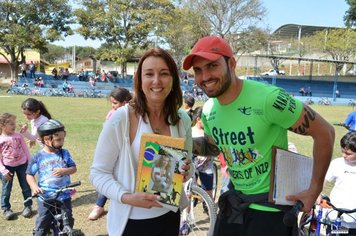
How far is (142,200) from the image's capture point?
1880 millimetres

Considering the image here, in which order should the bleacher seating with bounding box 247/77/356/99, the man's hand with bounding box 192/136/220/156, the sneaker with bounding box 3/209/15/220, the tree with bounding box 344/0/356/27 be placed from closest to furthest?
the man's hand with bounding box 192/136/220/156 → the sneaker with bounding box 3/209/15/220 → the bleacher seating with bounding box 247/77/356/99 → the tree with bounding box 344/0/356/27

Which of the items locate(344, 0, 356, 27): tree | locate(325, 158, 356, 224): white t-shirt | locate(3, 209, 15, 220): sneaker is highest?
locate(344, 0, 356, 27): tree

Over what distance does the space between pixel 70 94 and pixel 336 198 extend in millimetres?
28688

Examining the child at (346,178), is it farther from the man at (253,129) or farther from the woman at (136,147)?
the woman at (136,147)

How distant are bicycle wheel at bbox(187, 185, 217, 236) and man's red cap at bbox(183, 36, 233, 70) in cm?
232

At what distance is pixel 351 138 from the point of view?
3.71m

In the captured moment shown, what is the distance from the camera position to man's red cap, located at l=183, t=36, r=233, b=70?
203 cm

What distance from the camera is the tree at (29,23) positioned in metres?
32.8

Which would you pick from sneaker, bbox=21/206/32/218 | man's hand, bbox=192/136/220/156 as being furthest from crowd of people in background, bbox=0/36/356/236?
sneaker, bbox=21/206/32/218

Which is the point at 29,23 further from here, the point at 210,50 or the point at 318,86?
the point at 210,50

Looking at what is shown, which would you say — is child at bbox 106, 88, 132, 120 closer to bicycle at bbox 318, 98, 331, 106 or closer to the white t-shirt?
the white t-shirt

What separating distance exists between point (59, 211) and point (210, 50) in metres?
2.50

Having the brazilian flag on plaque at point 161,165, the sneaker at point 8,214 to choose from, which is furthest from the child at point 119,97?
the brazilian flag on plaque at point 161,165

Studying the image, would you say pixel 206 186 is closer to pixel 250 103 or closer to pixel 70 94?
pixel 250 103
